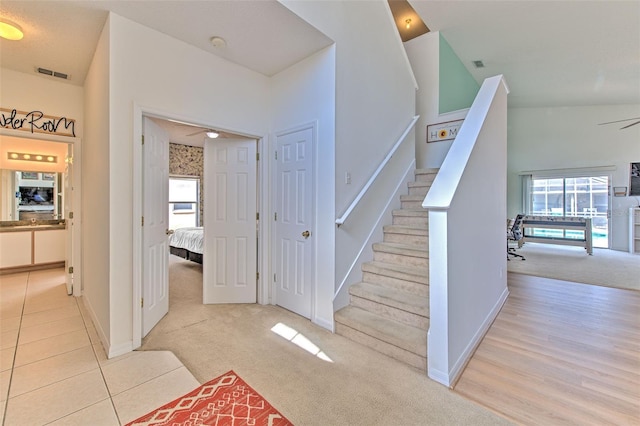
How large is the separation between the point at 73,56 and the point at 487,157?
4.33m

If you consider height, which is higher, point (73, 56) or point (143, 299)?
point (73, 56)

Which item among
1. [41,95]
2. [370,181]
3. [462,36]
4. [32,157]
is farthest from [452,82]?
[32,157]

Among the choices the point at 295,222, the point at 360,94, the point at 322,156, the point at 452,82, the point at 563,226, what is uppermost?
the point at 452,82

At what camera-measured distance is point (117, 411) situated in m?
1.62

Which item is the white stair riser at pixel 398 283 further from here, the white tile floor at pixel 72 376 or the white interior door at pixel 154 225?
the white interior door at pixel 154 225

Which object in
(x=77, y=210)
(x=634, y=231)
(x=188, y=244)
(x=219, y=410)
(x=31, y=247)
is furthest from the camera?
(x=634, y=231)

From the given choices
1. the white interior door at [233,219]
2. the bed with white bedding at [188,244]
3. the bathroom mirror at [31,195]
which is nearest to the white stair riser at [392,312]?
the white interior door at [233,219]

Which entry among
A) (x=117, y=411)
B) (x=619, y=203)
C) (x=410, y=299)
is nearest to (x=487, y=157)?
(x=410, y=299)

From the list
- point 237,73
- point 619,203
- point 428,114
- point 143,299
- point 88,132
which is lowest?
point 143,299

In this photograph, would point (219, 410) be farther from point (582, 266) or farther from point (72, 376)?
point (582, 266)

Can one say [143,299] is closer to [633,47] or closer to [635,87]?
[633,47]

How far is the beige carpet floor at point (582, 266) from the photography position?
170 inches

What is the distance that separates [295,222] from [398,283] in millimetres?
1256

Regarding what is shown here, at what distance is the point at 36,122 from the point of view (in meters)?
3.21
